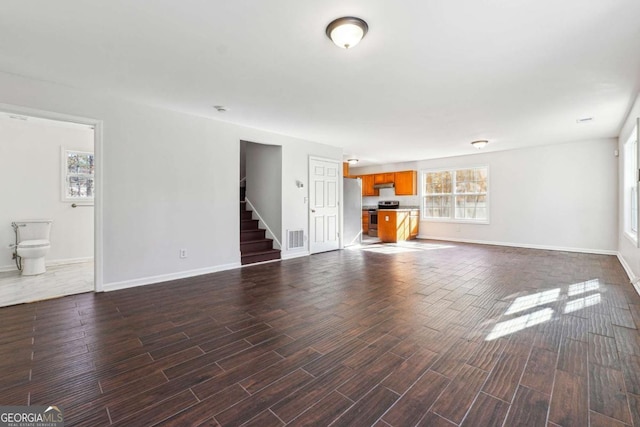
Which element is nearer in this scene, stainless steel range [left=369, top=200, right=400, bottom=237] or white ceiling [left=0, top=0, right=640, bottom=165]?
white ceiling [left=0, top=0, right=640, bottom=165]

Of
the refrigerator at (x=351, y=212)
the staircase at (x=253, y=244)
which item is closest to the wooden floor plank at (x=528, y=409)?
the staircase at (x=253, y=244)

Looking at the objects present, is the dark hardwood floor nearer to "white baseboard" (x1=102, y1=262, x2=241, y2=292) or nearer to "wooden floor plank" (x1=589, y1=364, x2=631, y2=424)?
"wooden floor plank" (x1=589, y1=364, x2=631, y2=424)

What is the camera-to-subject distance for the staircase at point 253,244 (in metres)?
5.23

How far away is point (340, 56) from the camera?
2.66 meters

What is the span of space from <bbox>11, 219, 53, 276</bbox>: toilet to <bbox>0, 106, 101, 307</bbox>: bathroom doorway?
0.46ft

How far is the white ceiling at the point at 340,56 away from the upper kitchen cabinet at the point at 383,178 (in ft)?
15.9

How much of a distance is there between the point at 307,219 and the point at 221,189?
79.2 inches

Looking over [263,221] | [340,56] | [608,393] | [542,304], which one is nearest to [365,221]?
[263,221]

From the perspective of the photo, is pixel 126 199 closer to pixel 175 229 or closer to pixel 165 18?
pixel 175 229

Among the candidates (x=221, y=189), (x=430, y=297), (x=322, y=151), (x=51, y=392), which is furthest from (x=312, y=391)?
(x=322, y=151)

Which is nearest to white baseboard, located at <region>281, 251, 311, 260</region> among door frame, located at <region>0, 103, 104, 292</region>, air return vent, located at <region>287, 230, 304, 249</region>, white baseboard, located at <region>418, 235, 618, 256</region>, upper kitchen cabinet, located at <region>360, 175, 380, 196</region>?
air return vent, located at <region>287, 230, 304, 249</region>

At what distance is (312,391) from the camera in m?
1.66

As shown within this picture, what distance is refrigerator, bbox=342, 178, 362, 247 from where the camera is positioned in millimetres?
7336

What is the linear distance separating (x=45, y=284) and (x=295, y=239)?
12.4ft
